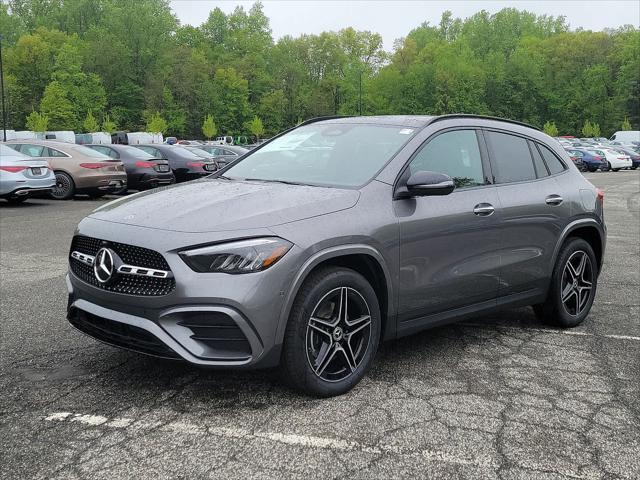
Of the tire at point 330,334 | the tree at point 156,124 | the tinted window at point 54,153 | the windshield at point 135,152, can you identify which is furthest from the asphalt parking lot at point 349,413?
the tree at point 156,124

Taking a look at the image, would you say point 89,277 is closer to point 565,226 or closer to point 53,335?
point 53,335

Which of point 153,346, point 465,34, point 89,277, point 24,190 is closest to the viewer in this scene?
point 153,346

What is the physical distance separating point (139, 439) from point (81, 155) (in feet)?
49.0

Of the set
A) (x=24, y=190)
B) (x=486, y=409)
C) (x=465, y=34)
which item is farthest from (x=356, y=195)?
(x=465, y=34)

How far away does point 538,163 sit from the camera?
209 inches

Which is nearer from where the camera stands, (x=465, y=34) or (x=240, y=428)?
(x=240, y=428)

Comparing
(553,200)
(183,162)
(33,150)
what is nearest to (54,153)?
(33,150)

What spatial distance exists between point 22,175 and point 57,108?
6585cm

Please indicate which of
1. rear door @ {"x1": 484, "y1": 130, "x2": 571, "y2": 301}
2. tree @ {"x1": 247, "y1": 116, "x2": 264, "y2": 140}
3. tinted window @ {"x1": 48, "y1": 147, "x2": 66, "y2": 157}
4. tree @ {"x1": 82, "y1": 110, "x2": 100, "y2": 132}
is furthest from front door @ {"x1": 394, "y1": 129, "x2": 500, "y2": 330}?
tree @ {"x1": 247, "y1": 116, "x2": 264, "y2": 140}

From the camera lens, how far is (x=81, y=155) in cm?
1694

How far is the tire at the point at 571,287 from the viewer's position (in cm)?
524

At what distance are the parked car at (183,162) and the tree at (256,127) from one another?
6683 centimetres

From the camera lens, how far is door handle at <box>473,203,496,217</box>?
14.8 ft

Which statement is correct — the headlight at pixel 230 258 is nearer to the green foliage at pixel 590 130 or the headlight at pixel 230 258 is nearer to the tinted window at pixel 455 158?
the tinted window at pixel 455 158
